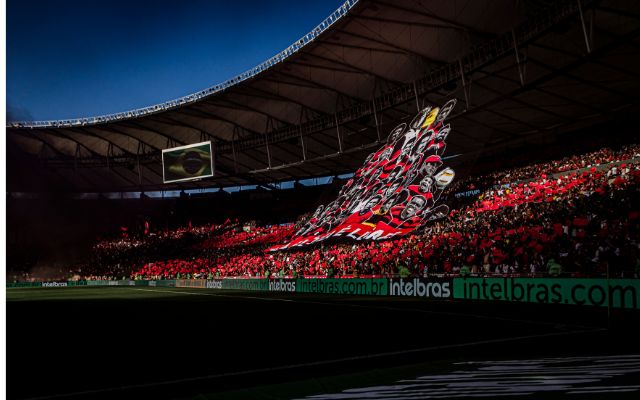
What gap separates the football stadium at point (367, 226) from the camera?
789 centimetres

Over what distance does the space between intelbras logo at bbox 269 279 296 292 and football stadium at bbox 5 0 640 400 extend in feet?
0.47

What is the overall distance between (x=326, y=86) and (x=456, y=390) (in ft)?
126

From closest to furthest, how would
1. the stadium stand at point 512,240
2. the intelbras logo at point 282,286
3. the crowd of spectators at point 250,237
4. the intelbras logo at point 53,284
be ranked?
the stadium stand at point 512,240, the intelbras logo at point 282,286, the crowd of spectators at point 250,237, the intelbras logo at point 53,284

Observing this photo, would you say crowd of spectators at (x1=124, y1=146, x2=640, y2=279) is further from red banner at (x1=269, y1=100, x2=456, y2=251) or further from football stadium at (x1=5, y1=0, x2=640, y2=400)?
red banner at (x1=269, y1=100, x2=456, y2=251)

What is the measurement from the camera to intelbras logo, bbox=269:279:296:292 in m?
31.6

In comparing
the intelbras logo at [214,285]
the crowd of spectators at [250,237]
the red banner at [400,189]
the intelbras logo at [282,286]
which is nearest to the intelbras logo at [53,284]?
the crowd of spectators at [250,237]

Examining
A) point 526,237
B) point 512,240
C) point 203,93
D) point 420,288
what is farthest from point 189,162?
point 526,237

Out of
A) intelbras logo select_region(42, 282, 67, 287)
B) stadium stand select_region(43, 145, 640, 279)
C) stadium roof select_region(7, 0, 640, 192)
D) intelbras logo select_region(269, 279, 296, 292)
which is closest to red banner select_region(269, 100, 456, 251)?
stadium stand select_region(43, 145, 640, 279)

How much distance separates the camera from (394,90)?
39.8m

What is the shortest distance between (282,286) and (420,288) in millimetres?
11748

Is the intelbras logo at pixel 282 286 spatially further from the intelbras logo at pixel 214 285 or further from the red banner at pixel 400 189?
the intelbras logo at pixel 214 285

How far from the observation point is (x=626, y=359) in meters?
7.49

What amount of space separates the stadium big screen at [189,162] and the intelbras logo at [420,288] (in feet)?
83.7

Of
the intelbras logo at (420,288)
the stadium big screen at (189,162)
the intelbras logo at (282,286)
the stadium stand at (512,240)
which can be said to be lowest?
the intelbras logo at (282,286)
